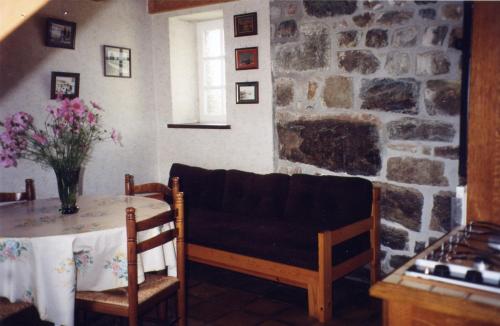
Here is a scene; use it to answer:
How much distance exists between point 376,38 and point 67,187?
88.3 inches

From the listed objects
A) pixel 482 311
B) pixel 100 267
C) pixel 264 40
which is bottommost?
pixel 100 267

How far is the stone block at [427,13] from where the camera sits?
305cm

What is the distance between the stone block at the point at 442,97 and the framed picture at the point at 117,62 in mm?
2682

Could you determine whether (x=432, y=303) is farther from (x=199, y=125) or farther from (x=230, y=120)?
(x=199, y=125)

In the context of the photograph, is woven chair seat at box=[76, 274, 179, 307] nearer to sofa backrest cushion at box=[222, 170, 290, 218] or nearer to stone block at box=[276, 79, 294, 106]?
sofa backrest cushion at box=[222, 170, 290, 218]

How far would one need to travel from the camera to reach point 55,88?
381 centimetres

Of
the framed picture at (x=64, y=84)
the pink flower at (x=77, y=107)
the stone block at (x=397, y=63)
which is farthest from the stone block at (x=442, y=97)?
the framed picture at (x=64, y=84)

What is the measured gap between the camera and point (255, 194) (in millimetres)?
3791

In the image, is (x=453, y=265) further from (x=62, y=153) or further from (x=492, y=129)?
(x=62, y=153)

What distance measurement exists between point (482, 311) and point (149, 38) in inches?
166

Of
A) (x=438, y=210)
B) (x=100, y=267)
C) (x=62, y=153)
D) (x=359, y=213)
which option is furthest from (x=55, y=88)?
(x=438, y=210)

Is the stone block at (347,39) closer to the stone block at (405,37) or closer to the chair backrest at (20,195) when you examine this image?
the stone block at (405,37)

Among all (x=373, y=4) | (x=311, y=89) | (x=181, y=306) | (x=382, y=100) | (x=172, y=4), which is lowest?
(x=181, y=306)

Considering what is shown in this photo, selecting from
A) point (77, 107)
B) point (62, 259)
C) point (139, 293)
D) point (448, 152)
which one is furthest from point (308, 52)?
point (62, 259)
